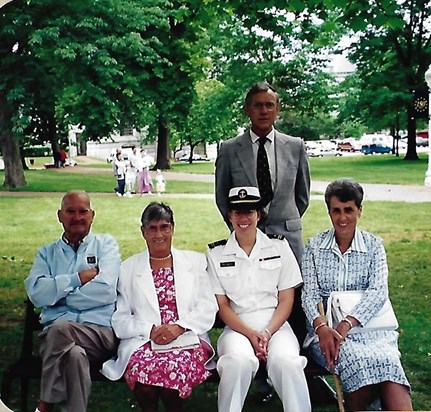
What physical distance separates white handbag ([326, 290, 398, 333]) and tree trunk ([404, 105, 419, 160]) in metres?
2.96

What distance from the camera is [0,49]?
568 centimetres

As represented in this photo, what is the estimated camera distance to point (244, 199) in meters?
2.61

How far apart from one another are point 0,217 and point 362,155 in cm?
371

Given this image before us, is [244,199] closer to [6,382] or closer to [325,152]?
[6,382]

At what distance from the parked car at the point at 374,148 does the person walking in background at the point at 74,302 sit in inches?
146

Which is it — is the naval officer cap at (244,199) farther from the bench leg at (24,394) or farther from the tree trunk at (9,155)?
the tree trunk at (9,155)

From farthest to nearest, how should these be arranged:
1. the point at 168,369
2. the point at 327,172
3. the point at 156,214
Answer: the point at 327,172 → the point at 156,214 → the point at 168,369

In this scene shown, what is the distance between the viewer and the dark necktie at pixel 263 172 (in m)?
2.95

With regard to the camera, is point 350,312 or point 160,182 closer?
point 350,312

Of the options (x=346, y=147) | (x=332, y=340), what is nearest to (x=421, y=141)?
(x=346, y=147)

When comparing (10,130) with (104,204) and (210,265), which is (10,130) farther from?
(210,265)

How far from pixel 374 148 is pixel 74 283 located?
3944 mm

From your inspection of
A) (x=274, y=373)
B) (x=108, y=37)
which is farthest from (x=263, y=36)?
(x=274, y=373)

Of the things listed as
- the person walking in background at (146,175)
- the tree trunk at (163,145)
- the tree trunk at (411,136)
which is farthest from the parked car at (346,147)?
the person walking in background at (146,175)
